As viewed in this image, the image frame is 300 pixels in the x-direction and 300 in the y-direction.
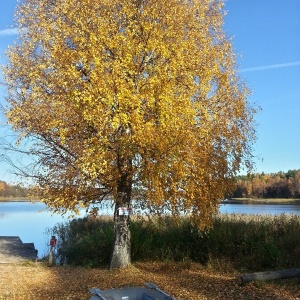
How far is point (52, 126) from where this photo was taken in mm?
11062

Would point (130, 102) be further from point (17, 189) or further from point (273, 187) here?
point (273, 187)

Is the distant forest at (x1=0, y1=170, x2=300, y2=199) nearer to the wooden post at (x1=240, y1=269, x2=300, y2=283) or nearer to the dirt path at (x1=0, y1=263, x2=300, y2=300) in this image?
the dirt path at (x1=0, y1=263, x2=300, y2=300)

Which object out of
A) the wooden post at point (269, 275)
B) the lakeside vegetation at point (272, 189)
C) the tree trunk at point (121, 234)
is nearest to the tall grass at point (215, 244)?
the tree trunk at point (121, 234)

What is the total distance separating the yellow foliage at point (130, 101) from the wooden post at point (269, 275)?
7.53ft

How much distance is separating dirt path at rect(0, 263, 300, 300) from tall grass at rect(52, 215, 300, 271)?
140 cm

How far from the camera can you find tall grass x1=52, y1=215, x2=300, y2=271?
1398cm

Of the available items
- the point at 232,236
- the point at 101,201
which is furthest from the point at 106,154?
the point at 232,236

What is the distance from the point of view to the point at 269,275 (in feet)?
34.4

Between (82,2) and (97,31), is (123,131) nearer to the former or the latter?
(97,31)

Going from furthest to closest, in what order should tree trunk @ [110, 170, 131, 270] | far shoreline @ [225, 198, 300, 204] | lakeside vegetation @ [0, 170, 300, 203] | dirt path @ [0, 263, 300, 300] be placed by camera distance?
lakeside vegetation @ [0, 170, 300, 203] → far shoreline @ [225, 198, 300, 204] → tree trunk @ [110, 170, 131, 270] → dirt path @ [0, 263, 300, 300]

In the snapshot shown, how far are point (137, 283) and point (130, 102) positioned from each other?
14.0ft

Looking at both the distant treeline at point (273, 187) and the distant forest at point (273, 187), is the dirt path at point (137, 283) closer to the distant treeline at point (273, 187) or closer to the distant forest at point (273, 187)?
the distant forest at point (273, 187)

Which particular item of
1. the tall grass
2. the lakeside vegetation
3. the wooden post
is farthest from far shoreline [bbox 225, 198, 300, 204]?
the wooden post

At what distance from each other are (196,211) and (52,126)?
4.50m
